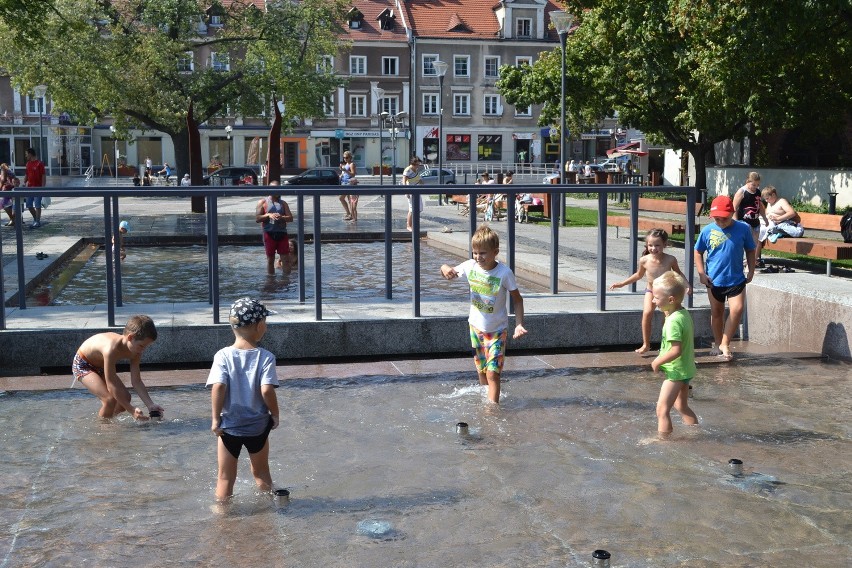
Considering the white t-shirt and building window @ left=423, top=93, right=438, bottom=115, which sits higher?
building window @ left=423, top=93, right=438, bottom=115

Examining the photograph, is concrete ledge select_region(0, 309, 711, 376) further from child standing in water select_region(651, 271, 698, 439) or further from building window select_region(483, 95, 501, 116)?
building window select_region(483, 95, 501, 116)

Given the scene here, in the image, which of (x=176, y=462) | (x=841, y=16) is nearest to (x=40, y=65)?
(x=841, y=16)

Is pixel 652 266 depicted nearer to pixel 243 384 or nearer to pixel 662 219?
pixel 243 384

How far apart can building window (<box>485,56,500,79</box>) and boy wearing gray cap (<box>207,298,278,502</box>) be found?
223 ft

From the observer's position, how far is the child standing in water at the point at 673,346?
6656 mm

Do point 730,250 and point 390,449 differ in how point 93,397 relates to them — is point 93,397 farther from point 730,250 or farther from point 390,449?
point 730,250

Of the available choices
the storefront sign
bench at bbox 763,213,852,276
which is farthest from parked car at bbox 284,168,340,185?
bench at bbox 763,213,852,276

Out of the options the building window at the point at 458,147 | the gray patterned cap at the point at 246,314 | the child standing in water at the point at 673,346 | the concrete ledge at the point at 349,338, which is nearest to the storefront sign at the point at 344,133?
the building window at the point at 458,147

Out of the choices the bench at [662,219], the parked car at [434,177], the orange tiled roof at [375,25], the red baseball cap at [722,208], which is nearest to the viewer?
the red baseball cap at [722,208]

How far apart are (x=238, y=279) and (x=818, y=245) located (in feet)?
24.7

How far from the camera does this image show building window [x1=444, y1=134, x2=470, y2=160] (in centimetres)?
7119

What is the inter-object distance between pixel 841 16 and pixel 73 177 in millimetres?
52595

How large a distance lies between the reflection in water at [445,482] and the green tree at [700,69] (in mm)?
12311

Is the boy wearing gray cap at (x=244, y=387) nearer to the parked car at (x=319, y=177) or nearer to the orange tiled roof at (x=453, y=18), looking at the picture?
the parked car at (x=319, y=177)
